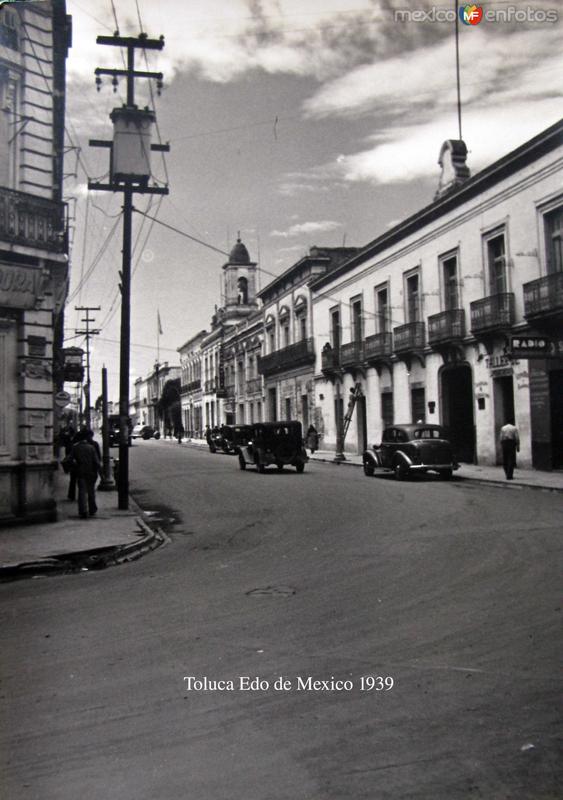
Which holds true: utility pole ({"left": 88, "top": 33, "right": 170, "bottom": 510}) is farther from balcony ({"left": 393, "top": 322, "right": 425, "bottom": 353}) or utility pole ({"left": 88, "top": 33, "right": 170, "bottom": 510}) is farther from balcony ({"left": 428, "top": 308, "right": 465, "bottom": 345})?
balcony ({"left": 393, "top": 322, "right": 425, "bottom": 353})

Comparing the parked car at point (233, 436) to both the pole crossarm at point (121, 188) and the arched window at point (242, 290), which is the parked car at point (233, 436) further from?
the arched window at point (242, 290)

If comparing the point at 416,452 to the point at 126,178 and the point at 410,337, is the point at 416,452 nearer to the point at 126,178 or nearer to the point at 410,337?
the point at 410,337

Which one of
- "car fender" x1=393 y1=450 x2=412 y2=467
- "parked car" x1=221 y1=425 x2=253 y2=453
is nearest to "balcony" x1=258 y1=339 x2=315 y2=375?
"parked car" x1=221 y1=425 x2=253 y2=453

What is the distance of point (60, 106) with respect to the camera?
1451cm

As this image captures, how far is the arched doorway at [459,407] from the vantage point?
24.4m

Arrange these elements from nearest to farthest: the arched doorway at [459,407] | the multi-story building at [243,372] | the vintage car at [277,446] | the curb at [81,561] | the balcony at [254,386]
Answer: the curb at [81,561], the vintage car at [277,446], the arched doorway at [459,407], the balcony at [254,386], the multi-story building at [243,372]

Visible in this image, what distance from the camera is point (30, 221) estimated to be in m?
11.6

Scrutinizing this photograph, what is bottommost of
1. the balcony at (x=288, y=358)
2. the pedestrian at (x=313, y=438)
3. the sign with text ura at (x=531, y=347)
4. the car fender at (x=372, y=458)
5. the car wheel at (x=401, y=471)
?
the car wheel at (x=401, y=471)

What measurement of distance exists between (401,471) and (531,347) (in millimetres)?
4811

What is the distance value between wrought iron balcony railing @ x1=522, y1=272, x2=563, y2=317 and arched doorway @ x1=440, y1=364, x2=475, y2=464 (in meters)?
4.70

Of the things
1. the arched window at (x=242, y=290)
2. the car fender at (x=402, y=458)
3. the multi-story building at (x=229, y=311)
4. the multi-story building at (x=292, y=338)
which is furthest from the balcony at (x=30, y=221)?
the arched window at (x=242, y=290)

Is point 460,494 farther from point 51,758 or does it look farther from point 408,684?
point 51,758

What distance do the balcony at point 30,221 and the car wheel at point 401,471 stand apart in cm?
1116

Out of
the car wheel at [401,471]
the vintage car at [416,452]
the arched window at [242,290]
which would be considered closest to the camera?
the vintage car at [416,452]
